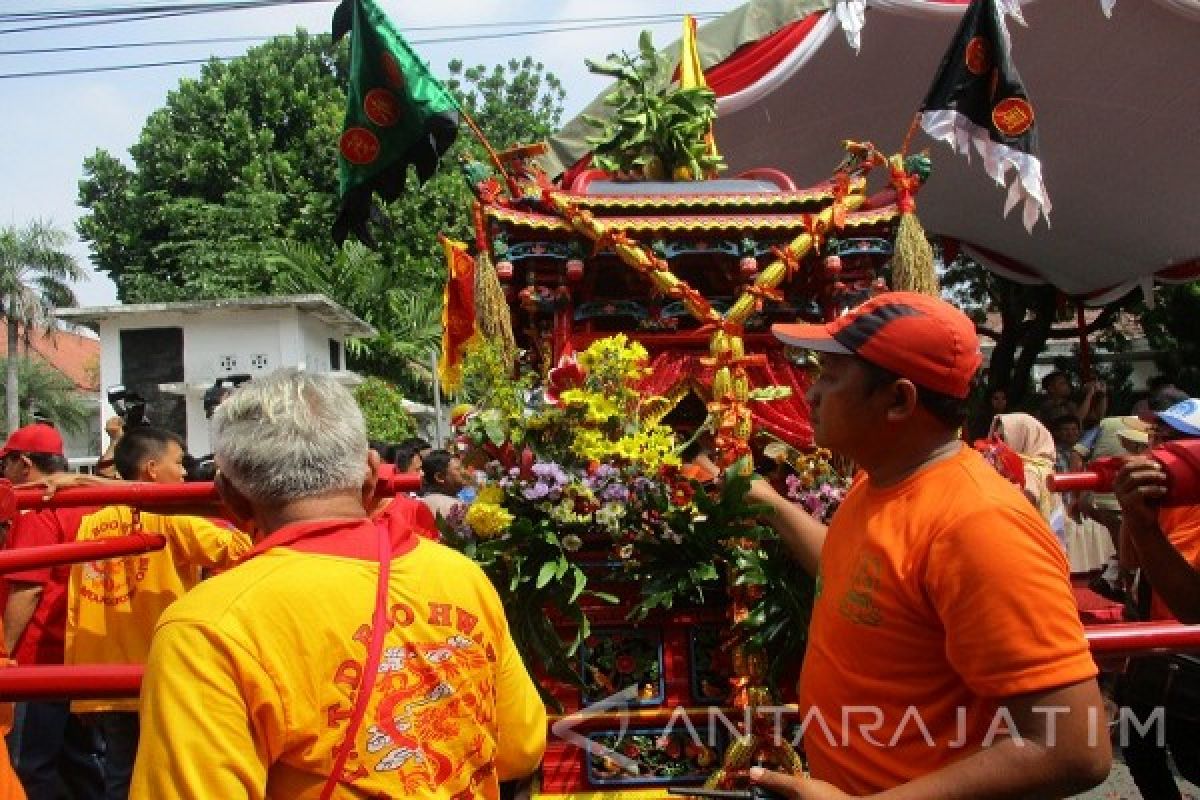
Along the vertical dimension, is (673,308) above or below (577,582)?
above

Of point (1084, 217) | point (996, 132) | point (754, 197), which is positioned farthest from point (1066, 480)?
point (1084, 217)

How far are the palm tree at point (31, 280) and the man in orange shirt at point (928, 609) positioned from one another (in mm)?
29865

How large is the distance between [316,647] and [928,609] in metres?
0.92

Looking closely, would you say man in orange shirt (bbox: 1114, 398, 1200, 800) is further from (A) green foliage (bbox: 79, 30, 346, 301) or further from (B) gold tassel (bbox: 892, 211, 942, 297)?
(A) green foliage (bbox: 79, 30, 346, 301)

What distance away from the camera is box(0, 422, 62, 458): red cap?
153 inches

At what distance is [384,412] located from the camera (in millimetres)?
17594

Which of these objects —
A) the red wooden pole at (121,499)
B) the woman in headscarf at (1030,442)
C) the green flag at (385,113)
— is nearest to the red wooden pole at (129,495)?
the red wooden pole at (121,499)

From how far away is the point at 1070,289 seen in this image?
12742 mm

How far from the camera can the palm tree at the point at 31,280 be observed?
91.3ft

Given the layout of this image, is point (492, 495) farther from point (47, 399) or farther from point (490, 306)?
point (47, 399)

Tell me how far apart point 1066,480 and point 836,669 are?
1087mm

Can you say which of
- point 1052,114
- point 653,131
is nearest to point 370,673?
point 653,131

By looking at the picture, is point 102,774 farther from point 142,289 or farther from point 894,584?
point 142,289

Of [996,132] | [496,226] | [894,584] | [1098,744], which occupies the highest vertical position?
[996,132]
